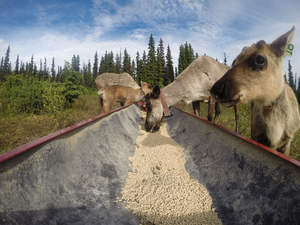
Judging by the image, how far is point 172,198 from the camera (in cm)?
185

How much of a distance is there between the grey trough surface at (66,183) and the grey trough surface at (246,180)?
935 mm

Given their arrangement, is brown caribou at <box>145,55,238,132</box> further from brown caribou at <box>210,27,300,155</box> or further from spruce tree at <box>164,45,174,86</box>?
spruce tree at <box>164,45,174,86</box>

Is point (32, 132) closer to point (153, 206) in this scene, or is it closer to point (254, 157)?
point (153, 206)

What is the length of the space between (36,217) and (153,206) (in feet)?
3.48

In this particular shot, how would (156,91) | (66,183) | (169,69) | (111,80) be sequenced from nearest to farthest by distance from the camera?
(66,183)
(156,91)
(111,80)
(169,69)

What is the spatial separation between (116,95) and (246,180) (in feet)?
21.7

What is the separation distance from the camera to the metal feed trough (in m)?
1.09

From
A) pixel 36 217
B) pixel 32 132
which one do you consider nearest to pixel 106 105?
pixel 32 132

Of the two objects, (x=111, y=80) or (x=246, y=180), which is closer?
(x=246, y=180)

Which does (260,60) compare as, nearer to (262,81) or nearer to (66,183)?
(262,81)

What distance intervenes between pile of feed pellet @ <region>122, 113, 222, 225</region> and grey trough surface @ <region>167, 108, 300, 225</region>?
14 cm

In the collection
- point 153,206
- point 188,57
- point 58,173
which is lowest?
point 153,206

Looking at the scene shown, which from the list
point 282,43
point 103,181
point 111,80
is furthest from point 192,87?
point 111,80

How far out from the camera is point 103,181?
75.5 inches
